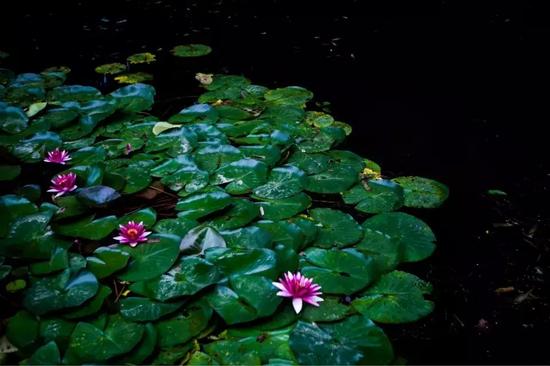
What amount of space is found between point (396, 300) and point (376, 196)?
1.84 ft

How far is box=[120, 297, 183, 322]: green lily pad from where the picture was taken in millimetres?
1333

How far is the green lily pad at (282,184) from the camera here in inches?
73.1

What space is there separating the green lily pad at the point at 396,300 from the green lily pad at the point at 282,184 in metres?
0.56

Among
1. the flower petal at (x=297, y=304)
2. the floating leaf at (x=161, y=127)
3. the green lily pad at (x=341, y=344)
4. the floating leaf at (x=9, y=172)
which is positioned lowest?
the floating leaf at (x=9, y=172)

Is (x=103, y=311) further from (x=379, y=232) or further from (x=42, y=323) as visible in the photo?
(x=379, y=232)

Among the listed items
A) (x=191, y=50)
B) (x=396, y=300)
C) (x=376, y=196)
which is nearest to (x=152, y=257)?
(x=396, y=300)

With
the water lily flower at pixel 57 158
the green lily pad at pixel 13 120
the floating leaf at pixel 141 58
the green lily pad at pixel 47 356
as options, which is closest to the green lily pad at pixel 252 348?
the green lily pad at pixel 47 356

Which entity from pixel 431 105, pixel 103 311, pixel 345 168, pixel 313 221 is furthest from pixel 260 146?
pixel 431 105

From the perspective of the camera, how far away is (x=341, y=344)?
1250mm

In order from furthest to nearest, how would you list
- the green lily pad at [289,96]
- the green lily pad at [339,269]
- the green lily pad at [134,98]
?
1. the green lily pad at [289,96]
2. the green lily pad at [134,98]
3. the green lily pad at [339,269]

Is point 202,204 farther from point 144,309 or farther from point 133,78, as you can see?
point 133,78

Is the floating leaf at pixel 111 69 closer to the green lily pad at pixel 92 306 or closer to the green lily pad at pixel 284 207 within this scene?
the green lily pad at pixel 284 207

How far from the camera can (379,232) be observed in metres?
1.68

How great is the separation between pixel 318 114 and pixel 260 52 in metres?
1.37
